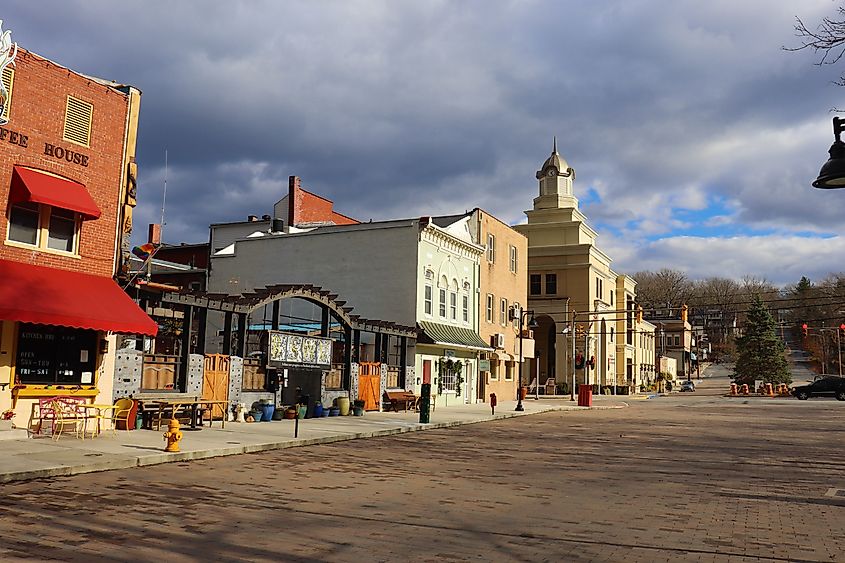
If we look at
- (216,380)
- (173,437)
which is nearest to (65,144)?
(173,437)

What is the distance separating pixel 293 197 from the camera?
45.3 m

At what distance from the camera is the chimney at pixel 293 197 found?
4519 cm

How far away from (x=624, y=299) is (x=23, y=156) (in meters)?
74.9

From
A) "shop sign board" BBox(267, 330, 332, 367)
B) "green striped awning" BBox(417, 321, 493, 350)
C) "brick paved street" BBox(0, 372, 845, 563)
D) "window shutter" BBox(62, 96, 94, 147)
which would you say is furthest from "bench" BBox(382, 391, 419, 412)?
"window shutter" BBox(62, 96, 94, 147)

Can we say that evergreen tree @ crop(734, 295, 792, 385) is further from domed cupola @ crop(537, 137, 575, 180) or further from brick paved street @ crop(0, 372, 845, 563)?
brick paved street @ crop(0, 372, 845, 563)

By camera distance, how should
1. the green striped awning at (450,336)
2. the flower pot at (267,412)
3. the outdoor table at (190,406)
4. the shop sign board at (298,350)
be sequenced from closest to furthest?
the outdoor table at (190,406), the flower pot at (267,412), the shop sign board at (298,350), the green striped awning at (450,336)

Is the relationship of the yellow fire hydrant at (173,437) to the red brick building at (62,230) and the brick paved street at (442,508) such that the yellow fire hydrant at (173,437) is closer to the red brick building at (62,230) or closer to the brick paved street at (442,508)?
the brick paved street at (442,508)

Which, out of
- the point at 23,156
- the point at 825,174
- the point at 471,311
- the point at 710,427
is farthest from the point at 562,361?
the point at 825,174

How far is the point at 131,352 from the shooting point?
66.6ft

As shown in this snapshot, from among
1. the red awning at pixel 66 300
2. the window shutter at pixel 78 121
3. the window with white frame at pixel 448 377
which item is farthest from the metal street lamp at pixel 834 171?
the window with white frame at pixel 448 377

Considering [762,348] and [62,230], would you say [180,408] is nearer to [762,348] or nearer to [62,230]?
[62,230]

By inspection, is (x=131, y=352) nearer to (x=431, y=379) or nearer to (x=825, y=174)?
(x=825, y=174)

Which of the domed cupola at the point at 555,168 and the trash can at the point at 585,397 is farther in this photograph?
the domed cupola at the point at 555,168

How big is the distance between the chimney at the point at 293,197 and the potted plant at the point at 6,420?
2904cm
